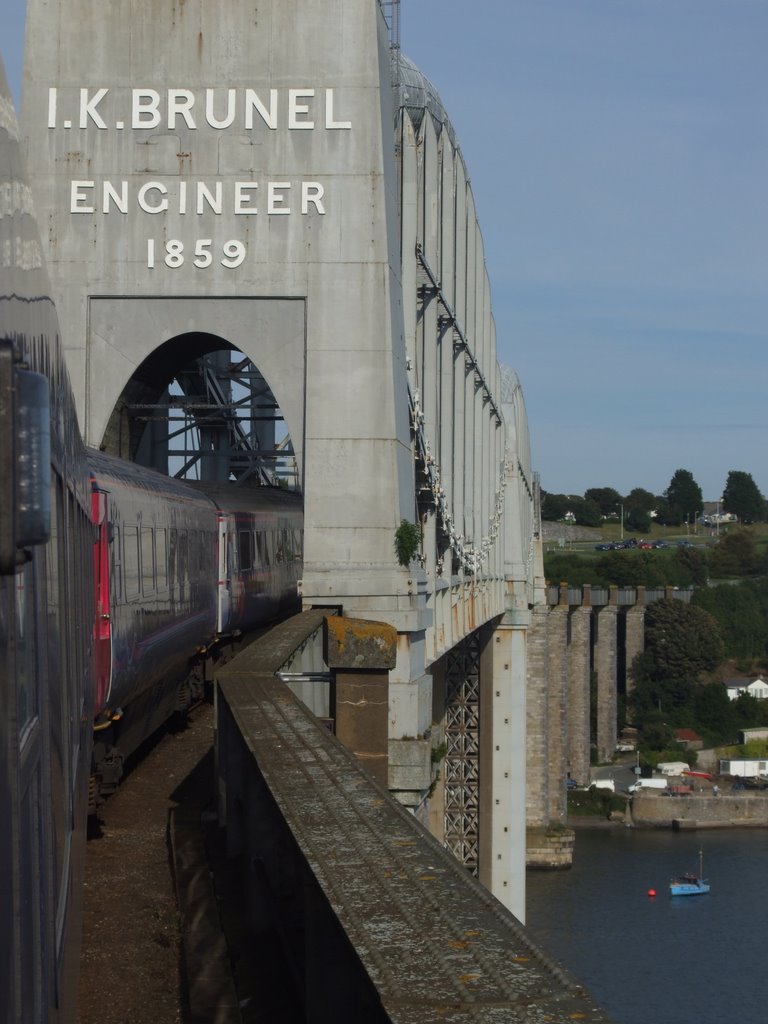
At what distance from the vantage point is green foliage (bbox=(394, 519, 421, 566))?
1911 centimetres

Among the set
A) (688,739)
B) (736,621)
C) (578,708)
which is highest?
(736,621)

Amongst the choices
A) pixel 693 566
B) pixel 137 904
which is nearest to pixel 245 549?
pixel 137 904

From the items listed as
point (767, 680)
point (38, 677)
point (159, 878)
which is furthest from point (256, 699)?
point (767, 680)

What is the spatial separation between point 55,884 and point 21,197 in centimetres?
189

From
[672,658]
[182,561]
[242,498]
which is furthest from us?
[672,658]

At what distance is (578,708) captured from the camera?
10281 cm

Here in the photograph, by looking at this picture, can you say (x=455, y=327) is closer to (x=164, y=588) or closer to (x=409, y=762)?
(x=409, y=762)

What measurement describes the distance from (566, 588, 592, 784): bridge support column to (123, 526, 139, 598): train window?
89.9 meters

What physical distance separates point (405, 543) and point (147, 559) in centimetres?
518

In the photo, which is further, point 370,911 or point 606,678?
point 606,678

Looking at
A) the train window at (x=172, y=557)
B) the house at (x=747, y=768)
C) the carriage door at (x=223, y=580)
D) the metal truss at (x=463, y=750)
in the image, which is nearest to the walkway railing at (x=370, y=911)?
the train window at (x=172, y=557)

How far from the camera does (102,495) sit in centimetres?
1167

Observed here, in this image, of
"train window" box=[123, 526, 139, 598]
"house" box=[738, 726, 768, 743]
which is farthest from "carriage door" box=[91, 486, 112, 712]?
"house" box=[738, 726, 768, 743]

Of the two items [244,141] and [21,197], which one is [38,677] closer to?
[21,197]
